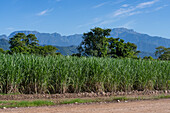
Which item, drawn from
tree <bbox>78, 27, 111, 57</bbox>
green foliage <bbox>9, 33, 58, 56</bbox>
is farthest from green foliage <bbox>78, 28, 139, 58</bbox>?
green foliage <bbox>9, 33, 58, 56</bbox>

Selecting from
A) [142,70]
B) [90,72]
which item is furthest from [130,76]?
[90,72]

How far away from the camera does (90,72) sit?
31.5 feet

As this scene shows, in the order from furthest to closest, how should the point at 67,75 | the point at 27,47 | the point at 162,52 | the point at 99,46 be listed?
the point at 162,52 → the point at 27,47 → the point at 99,46 → the point at 67,75

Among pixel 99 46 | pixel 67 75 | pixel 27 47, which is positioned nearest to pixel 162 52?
pixel 99 46

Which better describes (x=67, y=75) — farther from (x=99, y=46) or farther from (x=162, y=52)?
(x=162, y=52)

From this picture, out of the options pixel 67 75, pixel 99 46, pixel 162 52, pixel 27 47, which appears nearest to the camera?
pixel 67 75

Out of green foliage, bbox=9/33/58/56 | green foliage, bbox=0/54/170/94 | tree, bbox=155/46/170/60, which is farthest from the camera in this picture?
tree, bbox=155/46/170/60

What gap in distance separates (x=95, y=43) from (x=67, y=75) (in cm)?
2748

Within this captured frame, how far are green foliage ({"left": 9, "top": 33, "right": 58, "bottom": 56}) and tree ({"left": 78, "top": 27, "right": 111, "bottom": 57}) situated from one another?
5.63 m

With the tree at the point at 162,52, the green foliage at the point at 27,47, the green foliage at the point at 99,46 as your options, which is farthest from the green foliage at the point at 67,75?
the tree at the point at 162,52

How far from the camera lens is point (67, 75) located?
9070 mm

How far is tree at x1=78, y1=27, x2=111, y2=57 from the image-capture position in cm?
3597

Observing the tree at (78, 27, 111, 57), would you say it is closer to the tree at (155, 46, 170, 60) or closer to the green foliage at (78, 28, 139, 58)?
the green foliage at (78, 28, 139, 58)

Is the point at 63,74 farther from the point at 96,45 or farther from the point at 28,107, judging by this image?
the point at 96,45
